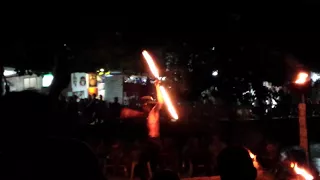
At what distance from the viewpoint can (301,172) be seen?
8000mm

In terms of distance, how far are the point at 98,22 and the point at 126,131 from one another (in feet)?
21.7

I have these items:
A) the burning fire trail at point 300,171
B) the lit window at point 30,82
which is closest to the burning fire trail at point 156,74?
the burning fire trail at point 300,171

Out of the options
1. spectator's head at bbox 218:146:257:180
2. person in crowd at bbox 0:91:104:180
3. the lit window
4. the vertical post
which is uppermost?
the lit window

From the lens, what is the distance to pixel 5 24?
7992 millimetres

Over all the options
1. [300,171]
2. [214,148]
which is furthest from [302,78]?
[214,148]

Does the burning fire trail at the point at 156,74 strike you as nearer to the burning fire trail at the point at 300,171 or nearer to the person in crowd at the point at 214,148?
the burning fire trail at the point at 300,171

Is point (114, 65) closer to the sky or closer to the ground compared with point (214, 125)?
closer to the sky

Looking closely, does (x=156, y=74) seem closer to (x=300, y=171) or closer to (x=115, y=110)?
(x=300, y=171)

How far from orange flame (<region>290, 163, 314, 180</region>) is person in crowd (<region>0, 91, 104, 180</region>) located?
656 cm

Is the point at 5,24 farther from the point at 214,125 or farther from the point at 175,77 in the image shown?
the point at 214,125

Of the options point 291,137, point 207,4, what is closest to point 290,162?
point 207,4

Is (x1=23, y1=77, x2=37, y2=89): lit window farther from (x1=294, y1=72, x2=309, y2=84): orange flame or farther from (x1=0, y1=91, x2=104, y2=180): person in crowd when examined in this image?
(x1=0, y1=91, x2=104, y2=180): person in crowd

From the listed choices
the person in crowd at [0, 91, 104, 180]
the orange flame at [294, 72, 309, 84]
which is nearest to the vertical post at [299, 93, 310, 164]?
the orange flame at [294, 72, 309, 84]

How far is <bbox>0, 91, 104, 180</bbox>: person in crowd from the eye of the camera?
199cm
